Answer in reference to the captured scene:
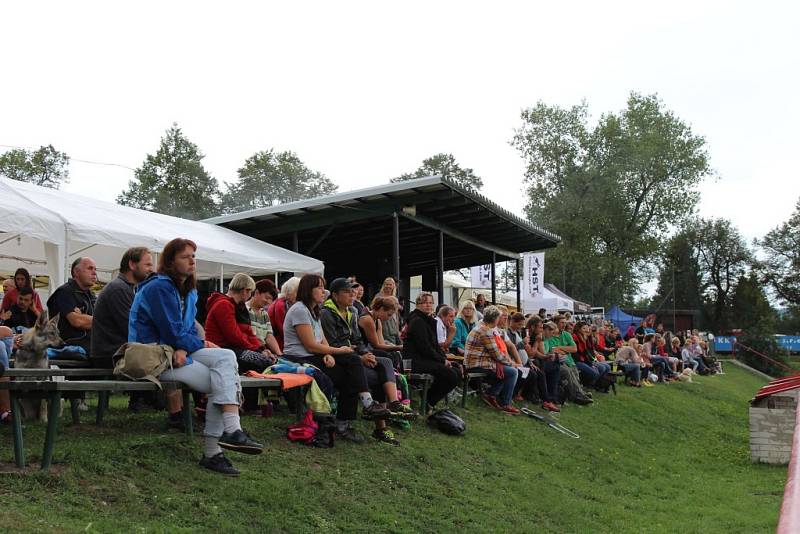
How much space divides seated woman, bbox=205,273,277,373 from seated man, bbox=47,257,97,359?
1.09 m

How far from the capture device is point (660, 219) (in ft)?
165

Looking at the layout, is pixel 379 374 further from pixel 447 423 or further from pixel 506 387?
pixel 506 387

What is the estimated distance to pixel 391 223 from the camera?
18672mm

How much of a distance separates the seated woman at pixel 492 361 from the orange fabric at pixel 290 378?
4.47 m

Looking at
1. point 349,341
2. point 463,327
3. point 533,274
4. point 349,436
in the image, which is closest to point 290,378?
point 349,436

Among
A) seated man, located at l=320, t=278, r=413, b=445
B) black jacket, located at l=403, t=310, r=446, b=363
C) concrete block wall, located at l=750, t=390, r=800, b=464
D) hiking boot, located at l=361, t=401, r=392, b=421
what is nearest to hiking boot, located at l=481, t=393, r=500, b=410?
black jacket, located at l=403, t=310, r=446, b=363

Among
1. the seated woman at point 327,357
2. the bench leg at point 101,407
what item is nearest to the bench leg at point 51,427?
the bench leg at point 101,407

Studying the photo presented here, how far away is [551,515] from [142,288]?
14.0 feet

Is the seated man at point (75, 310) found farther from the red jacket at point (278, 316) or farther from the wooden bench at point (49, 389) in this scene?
the red jacket at point (278, 316)

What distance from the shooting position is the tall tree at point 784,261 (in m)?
62.0

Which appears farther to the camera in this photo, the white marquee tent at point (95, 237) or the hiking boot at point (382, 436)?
the white marquee tent at point (95, 237)

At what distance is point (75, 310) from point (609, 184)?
45.1 meters

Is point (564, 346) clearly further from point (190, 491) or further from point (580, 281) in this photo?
point (580, 281)

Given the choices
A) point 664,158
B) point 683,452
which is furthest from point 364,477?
point 664,158
